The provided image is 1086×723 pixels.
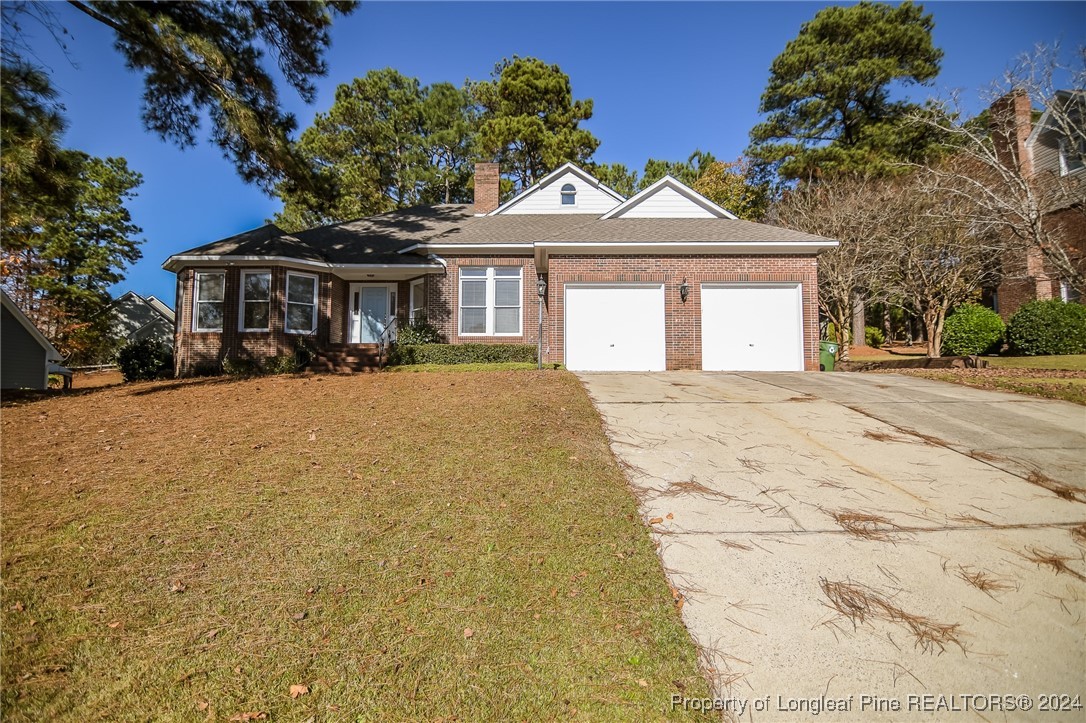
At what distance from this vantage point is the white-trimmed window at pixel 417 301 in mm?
14312

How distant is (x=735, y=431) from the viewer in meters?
6.03

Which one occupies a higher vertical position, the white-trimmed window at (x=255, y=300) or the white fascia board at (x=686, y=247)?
the white fascia board at (x=686, y=247)

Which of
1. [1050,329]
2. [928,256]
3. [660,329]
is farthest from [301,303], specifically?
[1050,329]

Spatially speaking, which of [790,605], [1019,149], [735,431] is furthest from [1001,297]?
[790,605]

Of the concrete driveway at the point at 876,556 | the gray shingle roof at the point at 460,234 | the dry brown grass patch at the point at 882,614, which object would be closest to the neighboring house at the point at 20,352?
the gray shingle roof at the point at 460,234

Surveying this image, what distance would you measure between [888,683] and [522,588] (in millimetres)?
1919

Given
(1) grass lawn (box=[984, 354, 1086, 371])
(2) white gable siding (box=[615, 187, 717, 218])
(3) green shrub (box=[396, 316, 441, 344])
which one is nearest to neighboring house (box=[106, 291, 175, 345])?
(3) green shrub (box=[396, 316, 441, 344])

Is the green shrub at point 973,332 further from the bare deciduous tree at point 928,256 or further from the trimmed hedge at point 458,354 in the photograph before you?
the trimmed hedge at point 458,354

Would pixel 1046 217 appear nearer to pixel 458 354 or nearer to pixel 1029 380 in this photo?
pixel 1029 380

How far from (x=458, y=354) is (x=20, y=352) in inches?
638

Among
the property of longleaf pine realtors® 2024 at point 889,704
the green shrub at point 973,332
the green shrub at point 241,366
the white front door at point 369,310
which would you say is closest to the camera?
the property of longleaf pine realtors® 2024 at point 889,704

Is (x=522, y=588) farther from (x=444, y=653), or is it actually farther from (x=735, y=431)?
(x=735, y=431)

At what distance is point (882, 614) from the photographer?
272cm

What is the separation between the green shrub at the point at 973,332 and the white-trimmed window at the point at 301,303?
21818 mm
